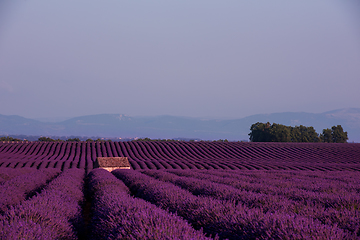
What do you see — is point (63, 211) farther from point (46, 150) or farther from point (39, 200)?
point (46, 150)

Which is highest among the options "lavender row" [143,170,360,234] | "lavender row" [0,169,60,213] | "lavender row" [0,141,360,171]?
"lavender row" [143,170,360,234]

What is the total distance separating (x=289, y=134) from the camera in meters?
70.2

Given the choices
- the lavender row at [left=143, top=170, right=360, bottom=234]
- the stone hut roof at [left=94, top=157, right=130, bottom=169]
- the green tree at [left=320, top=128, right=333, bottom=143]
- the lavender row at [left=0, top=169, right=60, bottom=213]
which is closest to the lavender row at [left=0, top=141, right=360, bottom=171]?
the stone hut roof at [left=94, top=157, right=130, bottom=169]

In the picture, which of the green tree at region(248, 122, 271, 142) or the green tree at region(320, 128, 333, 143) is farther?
the green tree at region(320, 128, 333, 143)

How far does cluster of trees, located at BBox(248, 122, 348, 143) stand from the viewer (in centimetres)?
6925

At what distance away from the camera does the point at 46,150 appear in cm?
3794

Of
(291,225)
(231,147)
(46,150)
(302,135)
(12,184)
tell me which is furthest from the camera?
(302,135)

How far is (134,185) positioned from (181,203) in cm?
444

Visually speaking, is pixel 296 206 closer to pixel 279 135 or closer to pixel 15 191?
pixel 15 191

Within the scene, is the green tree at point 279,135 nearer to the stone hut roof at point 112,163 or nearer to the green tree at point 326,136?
the green tree at point 326,136

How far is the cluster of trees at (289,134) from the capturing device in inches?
2726

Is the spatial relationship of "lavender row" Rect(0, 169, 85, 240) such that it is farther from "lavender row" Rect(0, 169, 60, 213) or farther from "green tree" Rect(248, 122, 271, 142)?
"green tree" Rect(248, 122, 271, 142)

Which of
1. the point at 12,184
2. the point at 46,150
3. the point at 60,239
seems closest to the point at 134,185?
the point at 12,184

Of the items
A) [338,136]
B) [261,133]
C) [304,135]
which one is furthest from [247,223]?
[338,136]
